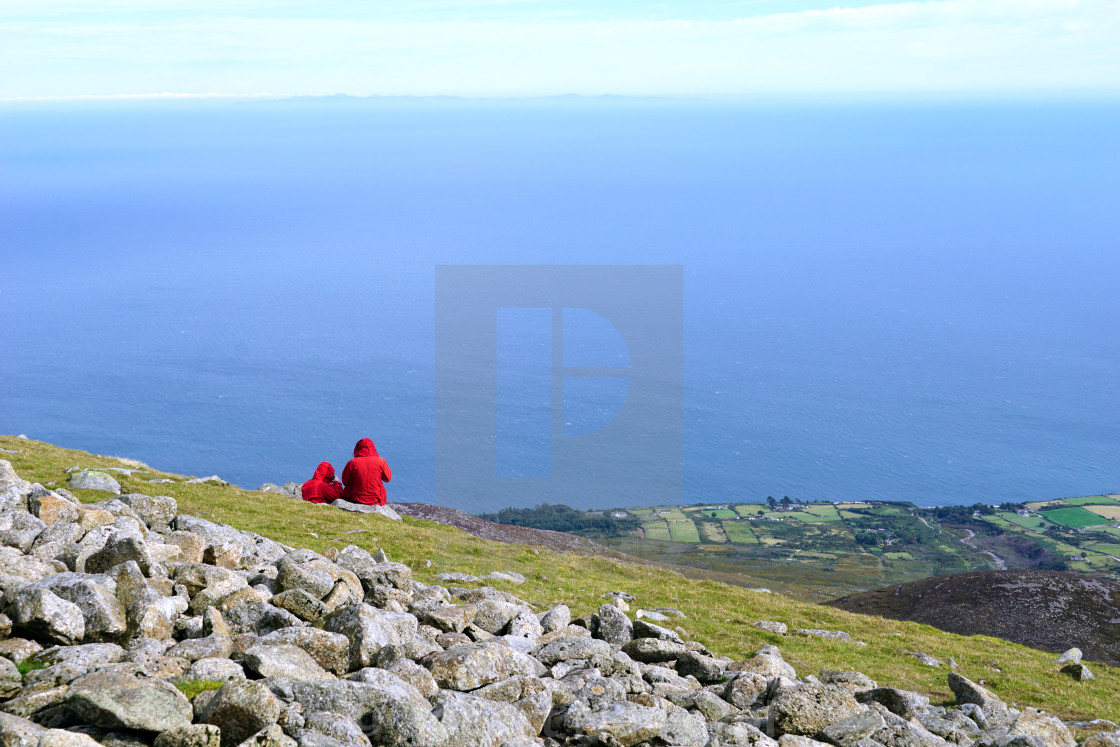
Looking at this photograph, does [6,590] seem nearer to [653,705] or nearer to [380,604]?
[380,604]

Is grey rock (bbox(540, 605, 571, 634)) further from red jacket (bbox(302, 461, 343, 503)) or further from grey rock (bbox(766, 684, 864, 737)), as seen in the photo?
red jacket (bbox(302, 461, 343, 503))

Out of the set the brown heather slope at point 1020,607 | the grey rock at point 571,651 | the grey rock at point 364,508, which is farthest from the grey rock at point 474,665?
the brown heather slope at point 1020,607

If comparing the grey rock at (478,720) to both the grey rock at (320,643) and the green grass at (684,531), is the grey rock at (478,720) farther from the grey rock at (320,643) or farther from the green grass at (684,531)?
the green grass at (684,531)

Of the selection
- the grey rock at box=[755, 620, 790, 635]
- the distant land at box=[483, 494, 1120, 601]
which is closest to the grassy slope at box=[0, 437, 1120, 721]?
the grey rock at box=[755, 620, 790, 635]

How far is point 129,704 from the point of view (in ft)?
23.2

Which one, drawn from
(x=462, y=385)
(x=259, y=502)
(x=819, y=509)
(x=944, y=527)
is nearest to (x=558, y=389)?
(x=462, y=385)

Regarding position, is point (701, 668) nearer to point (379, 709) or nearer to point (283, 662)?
point (379, 709)

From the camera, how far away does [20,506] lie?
13672 millimetres

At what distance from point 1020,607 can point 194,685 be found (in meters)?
29.6

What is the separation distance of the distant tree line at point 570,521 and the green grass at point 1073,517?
6894 centimetres

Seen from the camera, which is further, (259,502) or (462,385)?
(462,385)

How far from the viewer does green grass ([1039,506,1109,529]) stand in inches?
5074

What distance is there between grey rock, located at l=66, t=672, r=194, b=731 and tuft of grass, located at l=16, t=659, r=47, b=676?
1.14 metres

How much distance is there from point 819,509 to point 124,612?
139037 mm
